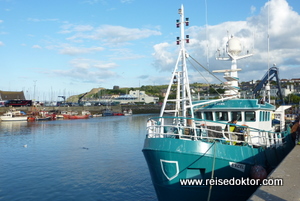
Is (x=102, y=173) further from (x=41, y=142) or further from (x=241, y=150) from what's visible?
(x=41, y=142)

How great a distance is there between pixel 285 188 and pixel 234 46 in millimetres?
13212

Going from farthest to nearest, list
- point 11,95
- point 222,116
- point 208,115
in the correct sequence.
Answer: point 11,95 → point 208,115 → point 222,116

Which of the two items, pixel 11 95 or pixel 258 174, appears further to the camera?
pixel 11 95

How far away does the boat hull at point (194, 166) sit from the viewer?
12.8m

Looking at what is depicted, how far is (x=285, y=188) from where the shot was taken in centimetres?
997

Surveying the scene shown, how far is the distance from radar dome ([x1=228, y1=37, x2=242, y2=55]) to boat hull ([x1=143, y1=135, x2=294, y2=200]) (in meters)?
9.37

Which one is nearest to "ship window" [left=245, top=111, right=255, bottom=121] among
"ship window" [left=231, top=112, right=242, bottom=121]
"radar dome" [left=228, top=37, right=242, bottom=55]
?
"ship window" [left=231, top=112, right=242, bottom=121]

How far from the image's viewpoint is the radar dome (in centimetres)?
2122

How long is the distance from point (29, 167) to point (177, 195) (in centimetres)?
1657

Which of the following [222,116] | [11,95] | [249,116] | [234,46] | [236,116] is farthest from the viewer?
[11,95]

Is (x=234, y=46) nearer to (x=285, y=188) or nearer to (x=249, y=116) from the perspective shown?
(x=249, y=116)

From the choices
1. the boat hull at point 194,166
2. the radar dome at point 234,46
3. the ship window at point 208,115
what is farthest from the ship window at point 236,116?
the radar dome at point 234,46

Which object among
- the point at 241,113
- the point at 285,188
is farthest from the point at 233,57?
the point at 285,188

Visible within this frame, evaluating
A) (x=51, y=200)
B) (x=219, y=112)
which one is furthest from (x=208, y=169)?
(x=51, y=200)
